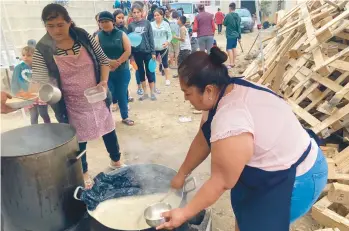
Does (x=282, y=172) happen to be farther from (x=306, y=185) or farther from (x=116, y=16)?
(x=116, y=16)

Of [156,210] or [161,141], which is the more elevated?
[156,210]

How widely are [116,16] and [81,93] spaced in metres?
2.62

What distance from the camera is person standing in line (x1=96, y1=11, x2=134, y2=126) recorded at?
148 inches

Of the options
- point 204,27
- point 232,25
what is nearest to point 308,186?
point 204,27

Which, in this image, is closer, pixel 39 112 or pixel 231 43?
pixel 39 112

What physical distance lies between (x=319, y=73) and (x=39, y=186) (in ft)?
11.5

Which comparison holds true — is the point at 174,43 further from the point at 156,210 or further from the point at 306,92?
the point at 156,210

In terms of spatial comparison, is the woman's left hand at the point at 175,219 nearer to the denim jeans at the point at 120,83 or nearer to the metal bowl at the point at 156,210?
the metal bowl at the point at 156,210

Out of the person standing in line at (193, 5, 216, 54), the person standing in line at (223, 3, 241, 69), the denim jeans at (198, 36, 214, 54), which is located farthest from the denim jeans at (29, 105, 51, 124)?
the person standing in line at (223, 3, 241, 69)

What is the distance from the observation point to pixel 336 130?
3346 millimetres

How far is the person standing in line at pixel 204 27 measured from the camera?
24.8 ft

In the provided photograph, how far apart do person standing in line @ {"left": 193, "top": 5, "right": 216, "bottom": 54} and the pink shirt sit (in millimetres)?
6356

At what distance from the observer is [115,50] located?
3.97 metres

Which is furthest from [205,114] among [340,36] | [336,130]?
[340,36]
